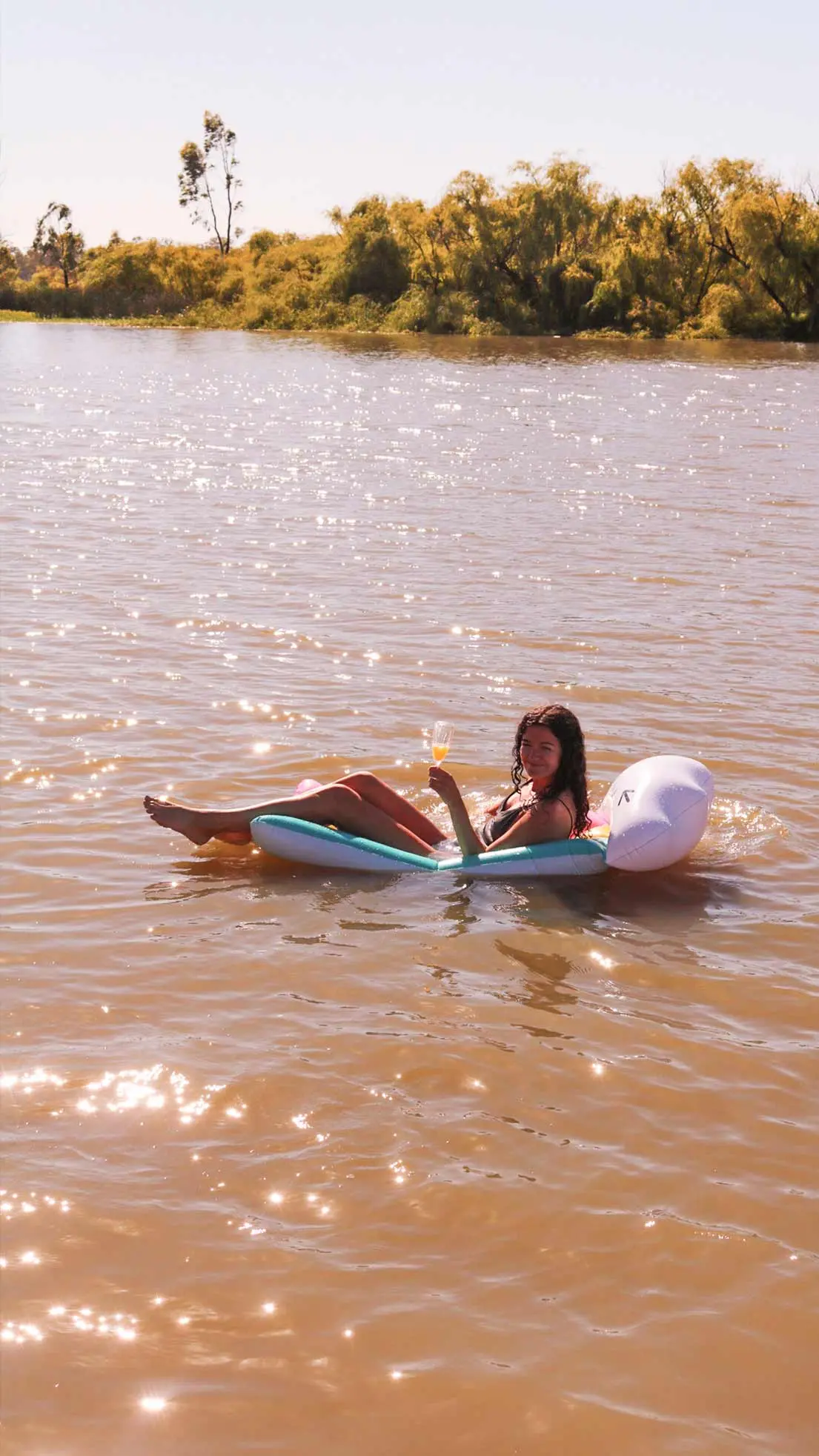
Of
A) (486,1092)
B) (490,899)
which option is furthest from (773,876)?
(486,1092)

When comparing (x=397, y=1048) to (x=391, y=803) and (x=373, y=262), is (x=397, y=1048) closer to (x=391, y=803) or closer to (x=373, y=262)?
(x=391, y=803)

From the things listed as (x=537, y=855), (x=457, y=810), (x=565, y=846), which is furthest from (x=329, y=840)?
(x=565, y=846)

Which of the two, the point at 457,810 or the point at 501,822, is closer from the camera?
the point at 457,810

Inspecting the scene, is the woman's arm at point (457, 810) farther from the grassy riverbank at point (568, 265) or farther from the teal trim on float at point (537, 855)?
the grassy riverbank at point (568, 265)

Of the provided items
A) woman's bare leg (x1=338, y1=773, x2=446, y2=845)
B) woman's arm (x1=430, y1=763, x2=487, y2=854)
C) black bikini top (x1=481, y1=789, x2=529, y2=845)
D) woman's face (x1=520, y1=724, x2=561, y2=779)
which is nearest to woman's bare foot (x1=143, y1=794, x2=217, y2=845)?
woman's bare leg (x1=338, y1=773, x2=446, y2=845)

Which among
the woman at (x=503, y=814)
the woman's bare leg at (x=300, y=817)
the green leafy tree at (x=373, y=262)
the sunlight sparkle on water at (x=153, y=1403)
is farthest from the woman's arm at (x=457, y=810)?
the green leafy tree at (x=373, y=262)

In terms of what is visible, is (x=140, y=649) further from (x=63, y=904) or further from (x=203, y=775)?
(x=63, y=904)

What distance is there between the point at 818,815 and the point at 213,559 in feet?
24.3

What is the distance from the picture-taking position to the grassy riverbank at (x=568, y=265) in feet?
180

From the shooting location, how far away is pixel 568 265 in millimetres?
58656

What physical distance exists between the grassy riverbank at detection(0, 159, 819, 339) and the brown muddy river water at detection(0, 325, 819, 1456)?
46.3 m

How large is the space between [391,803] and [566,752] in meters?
0.85

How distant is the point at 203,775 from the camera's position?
296 inches

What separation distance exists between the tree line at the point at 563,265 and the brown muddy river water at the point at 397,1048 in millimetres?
46400
